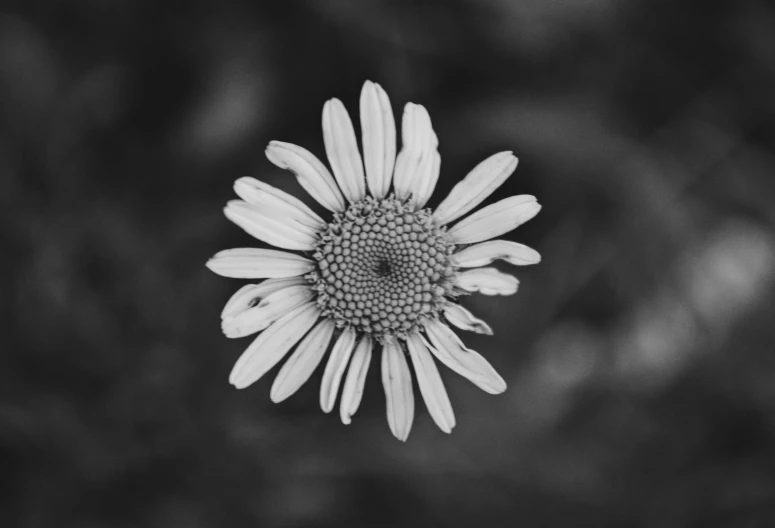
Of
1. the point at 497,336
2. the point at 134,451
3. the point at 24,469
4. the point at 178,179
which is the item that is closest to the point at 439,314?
the point at 497,336

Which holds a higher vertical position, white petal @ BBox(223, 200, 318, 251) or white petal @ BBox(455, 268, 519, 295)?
white petal @ BBox(223, 200, 318, 251)

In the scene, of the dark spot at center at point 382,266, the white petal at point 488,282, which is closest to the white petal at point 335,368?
the dark spot at center at point 382,266

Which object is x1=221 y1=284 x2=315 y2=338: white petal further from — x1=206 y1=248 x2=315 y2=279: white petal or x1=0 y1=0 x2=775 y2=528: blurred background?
x1=0 y1=0 x2=775 y2=528: blurred background

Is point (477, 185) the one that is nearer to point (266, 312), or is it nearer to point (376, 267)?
point (376, 267)

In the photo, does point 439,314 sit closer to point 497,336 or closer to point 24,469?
point 497,336

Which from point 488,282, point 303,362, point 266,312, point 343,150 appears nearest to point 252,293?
point 266,312

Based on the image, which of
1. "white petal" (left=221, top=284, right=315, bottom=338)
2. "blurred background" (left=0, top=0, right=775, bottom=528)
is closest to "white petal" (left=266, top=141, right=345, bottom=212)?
"white petal" (left=221, top=284, right=315, bottom=338)
